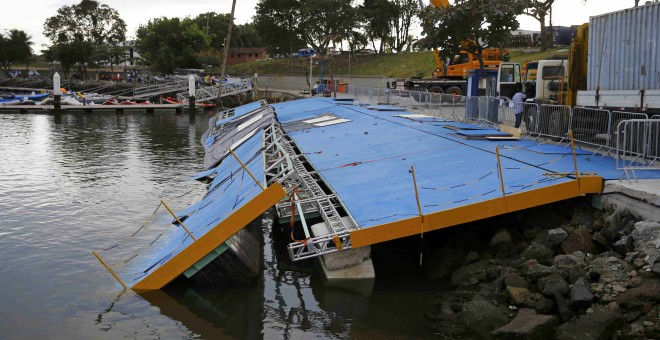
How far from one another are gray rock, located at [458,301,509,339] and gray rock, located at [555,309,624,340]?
91 cm

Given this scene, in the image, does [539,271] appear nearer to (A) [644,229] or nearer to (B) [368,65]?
(A) [644,229]

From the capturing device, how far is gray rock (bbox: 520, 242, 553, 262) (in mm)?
11359

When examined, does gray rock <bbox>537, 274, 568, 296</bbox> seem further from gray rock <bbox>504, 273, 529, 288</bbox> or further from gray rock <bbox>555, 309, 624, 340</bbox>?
gray rock <bbox>555, 309, 624, 340</bbox>

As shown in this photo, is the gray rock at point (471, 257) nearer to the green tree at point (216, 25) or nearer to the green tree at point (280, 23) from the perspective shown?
the green tree at point (280, 23)

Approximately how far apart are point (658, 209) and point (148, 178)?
19.8 m

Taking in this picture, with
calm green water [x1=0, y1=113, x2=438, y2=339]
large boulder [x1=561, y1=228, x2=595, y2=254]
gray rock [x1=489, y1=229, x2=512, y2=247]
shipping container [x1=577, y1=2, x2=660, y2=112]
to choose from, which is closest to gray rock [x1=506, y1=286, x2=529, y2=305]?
calm green water [x1=0, y1=113, x2=438, y2=339]

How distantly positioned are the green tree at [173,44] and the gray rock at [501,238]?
89880mm

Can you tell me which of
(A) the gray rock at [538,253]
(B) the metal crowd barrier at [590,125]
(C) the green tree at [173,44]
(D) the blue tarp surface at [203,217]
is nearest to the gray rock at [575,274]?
(A) the gray rock at [538,253]

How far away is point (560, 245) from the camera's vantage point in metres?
11.7

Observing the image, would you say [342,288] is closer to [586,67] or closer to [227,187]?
[227,187]

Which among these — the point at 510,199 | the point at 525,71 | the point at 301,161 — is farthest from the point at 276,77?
the point at 510,199

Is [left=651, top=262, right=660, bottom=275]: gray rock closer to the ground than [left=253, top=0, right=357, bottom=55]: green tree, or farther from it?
closer to the ground

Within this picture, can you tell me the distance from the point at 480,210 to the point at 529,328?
3353 millimetres

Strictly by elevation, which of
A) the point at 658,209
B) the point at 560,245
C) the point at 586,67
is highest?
the point at 586,67
